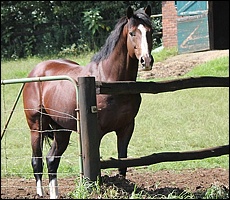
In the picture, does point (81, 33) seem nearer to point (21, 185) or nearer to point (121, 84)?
point (21, 185)

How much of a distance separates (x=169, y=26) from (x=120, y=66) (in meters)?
12.7

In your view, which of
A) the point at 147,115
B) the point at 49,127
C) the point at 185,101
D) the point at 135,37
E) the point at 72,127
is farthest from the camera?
the point at 185,101

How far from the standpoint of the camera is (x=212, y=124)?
34.1ft

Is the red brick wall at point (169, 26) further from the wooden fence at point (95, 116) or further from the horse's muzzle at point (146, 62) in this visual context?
the wooden fence at point (95, 116)

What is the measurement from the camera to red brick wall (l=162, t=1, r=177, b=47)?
59.1 feet

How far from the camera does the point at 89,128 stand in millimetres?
4676

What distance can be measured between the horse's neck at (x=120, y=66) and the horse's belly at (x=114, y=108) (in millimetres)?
283

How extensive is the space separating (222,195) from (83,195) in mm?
1213

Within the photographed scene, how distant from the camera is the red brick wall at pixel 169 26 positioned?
18016mm

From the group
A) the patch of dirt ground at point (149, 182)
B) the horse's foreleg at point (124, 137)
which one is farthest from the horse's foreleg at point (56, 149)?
the horse's foreleg at point (124, 137)

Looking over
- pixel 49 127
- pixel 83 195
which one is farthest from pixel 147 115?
pixel 83 195

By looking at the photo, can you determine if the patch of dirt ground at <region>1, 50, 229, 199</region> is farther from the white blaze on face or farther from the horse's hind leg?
the white blaze on face

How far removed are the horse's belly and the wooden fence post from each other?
86 cm

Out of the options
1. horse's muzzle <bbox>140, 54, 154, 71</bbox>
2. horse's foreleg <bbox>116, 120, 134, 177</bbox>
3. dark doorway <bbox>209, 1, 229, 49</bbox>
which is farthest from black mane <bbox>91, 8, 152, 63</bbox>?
dark doorway <bbox>209, 1, 229, 49</bbox>
